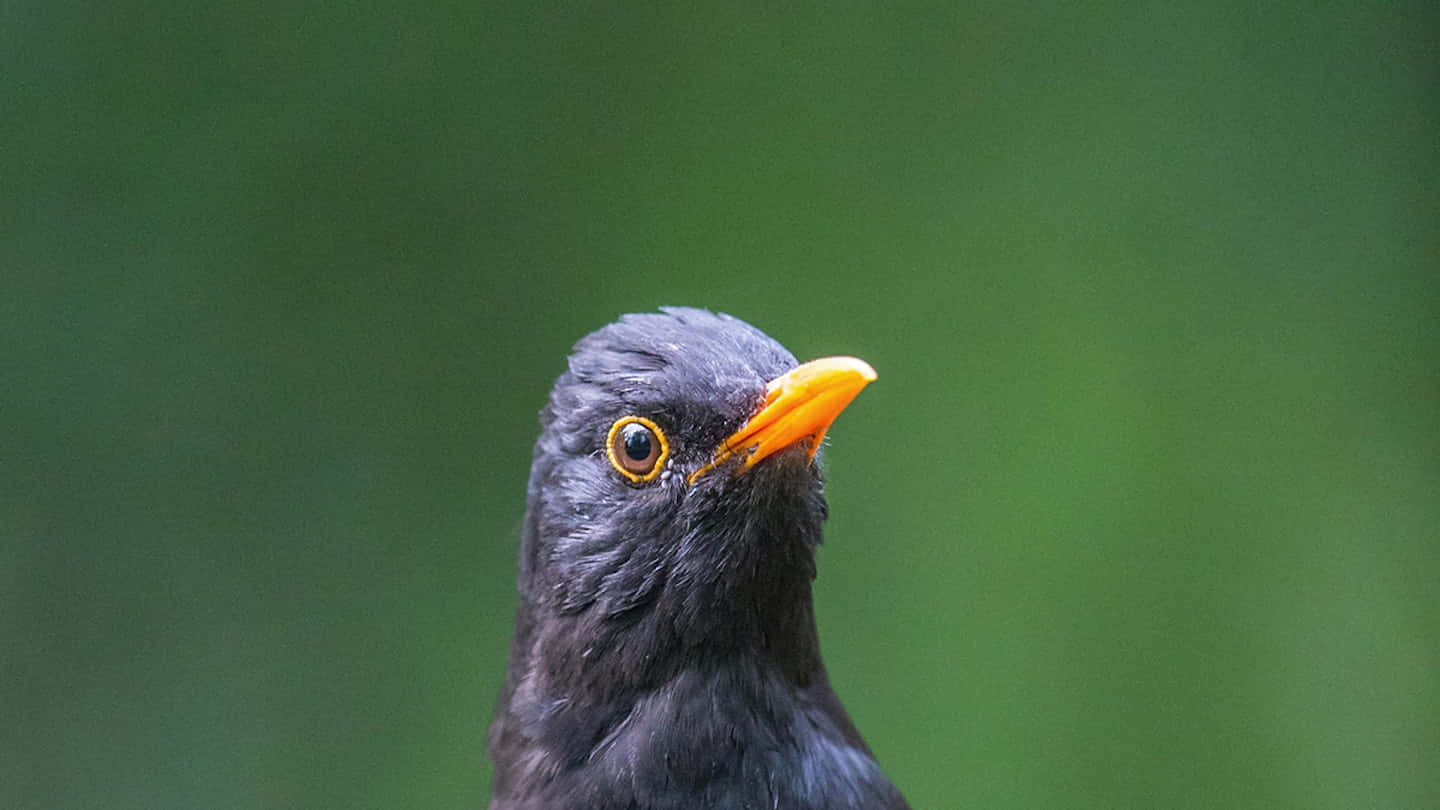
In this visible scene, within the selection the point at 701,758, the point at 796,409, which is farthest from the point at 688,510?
the point at 701,758

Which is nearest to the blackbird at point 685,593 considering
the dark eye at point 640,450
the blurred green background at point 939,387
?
the dark eye at point 640,450

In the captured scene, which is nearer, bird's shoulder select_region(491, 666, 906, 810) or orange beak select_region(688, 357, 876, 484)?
orange beak select_region(688, 357, 876, 484)

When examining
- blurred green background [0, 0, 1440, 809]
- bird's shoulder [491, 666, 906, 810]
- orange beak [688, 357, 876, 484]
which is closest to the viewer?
orange beak [688, 357, 876, 484]

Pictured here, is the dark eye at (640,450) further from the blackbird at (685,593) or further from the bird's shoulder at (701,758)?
the bird's shoulder at (701,758)

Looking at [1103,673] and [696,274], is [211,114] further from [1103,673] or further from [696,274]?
[1103,673]

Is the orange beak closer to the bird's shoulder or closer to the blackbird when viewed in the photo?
the blackbird

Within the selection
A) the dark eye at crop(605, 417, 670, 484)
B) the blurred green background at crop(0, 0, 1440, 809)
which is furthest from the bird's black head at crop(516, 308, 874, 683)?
the blurred green background at crop(0, 0, 1440, 809)

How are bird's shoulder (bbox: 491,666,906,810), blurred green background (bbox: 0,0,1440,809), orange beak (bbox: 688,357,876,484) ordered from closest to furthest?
orange beak (bbox: 688,357,876,484), bird's shoulder (bbox: 491,666,906,810), blurred green background (bbox: 0,0,1440,809)

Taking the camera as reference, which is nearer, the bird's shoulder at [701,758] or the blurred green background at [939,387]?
the bird's shoulder at [701,758]
